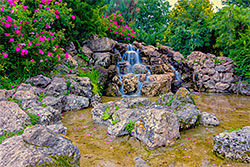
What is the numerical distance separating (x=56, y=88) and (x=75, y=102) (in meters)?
1.01

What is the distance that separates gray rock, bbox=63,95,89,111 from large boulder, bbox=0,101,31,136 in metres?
2.14

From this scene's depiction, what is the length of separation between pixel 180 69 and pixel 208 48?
14.9ft

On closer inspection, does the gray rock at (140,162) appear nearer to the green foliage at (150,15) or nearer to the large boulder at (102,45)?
the large boulder at (102,45)

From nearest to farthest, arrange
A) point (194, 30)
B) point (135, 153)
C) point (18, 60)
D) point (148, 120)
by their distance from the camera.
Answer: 1. point (135, 153)
2. point (148, 120)
3. point (18, 60)
4. point (194, 30)

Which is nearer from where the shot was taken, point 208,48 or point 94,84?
point 94,84

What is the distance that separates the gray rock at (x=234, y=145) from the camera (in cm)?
271

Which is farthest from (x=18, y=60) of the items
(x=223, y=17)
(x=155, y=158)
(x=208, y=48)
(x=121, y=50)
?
(x=208, y=48)

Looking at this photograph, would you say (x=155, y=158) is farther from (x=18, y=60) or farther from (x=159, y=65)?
(x=159, y=65)

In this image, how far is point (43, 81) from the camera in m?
6.43

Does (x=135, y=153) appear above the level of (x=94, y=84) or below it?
below

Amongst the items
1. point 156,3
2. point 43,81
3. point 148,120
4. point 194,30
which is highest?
point 156,3

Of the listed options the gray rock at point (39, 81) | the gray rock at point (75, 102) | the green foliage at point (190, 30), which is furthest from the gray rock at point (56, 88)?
the green foliage at point (190, 30)

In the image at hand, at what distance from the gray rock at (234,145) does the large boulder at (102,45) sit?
29.1ft

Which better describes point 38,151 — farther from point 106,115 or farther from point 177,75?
point 177,75
